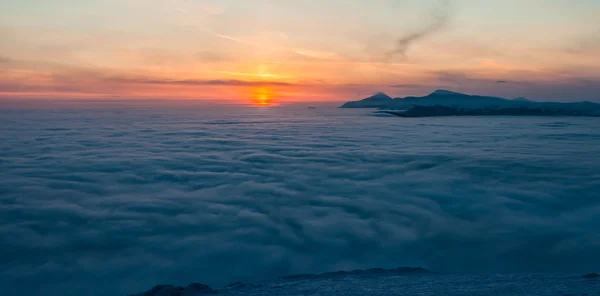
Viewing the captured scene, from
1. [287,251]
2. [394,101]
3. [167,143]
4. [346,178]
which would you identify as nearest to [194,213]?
[287,251]

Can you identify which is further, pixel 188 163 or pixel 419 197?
pixel 188 163

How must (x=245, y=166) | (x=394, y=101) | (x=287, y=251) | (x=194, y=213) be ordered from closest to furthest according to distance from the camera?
(x=287, y=251) < (x=194, y=213) < (x=245, y=166) < (x=394, y=101)

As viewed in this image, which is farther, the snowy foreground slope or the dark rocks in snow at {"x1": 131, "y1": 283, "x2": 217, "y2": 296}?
the dark rocks in snow at {"x1": 131, "y1": 283, "x2": 217, "y2": 296}

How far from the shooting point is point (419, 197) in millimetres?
8656

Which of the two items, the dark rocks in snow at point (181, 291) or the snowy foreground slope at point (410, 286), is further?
the dark rocks in snow at point (181, 291)

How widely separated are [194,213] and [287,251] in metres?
2.38

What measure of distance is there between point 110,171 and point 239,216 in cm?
567

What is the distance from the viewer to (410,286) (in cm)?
388

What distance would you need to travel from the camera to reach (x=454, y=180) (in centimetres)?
1012

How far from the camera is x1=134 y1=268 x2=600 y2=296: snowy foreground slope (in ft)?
11.6

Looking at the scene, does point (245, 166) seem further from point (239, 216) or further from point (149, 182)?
point (239, 216)

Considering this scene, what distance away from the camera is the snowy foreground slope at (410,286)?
11.6ft

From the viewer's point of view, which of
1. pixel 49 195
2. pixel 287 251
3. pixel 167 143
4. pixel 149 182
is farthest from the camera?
pixel 167 143

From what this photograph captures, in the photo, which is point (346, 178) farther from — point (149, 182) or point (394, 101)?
point (394, 101)
